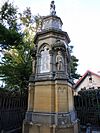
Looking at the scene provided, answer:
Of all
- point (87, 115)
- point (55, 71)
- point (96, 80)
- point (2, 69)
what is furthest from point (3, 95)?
point (96, 80)

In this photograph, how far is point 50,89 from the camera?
295 inches

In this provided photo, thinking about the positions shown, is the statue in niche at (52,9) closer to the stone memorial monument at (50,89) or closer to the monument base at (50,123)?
the stone memorial monument at (50,89)

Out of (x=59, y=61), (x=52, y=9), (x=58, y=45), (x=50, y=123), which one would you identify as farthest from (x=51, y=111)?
(x=52, y=9)

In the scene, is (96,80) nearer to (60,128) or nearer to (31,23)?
(31,23)

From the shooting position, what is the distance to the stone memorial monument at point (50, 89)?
272 inches

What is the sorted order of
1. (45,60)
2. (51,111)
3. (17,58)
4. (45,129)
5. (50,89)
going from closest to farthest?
(45,129)
(51,111)
(50,89)
(45,60)
(17,58)

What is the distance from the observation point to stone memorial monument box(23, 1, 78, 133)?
22.6 ft

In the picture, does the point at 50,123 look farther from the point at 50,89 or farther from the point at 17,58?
the point at 17,58

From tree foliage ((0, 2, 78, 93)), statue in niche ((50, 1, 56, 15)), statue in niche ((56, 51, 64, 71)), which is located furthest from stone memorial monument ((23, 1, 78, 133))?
tree foliage ((0, 2, 78, 93))

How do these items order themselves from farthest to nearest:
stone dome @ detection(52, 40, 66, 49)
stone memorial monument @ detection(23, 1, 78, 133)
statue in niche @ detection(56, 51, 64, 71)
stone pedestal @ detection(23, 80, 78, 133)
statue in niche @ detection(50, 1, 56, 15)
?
statue in niche @ detection(50, 1, 56, 15)
stone dome @ detection(52, 40, 66, 49)
statue in niche @ detection(56, 51, 64, 71)
stone memorial monument @ detection(23, 1, 78, 133)
stone pedestal @ detection(23, 80, 78, 133)

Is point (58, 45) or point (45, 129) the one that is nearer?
point (45, 129)

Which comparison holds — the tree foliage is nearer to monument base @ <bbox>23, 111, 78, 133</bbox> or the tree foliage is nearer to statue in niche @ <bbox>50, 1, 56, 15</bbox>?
statue in niche @ <bbox>50, 1, 56, 15</bbox>

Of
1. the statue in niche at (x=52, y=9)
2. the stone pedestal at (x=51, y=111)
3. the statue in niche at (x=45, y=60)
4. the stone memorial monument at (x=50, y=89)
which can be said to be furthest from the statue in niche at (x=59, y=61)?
the statue in niche at (x=52, y=9)

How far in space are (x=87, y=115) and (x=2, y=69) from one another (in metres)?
9.04
